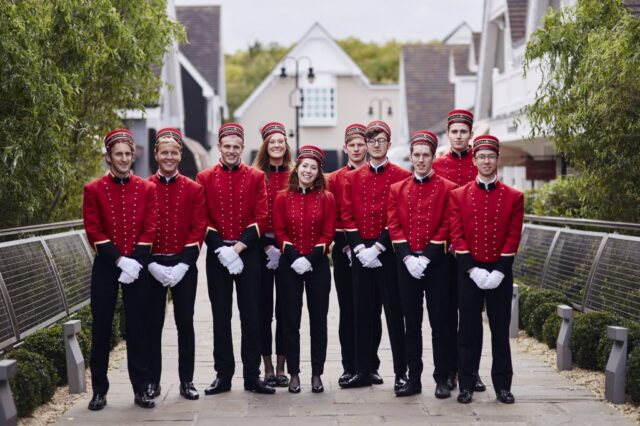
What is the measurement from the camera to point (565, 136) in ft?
38.7

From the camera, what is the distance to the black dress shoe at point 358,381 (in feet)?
29.9

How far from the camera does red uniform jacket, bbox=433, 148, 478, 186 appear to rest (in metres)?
9.06

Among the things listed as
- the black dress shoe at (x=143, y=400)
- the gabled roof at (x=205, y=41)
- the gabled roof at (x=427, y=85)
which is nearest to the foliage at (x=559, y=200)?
the black dress shoe at (x=143, y=400)

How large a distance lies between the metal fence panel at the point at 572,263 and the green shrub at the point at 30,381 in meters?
5.72

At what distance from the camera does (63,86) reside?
11469mm

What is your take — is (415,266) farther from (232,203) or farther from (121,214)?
(121,214)

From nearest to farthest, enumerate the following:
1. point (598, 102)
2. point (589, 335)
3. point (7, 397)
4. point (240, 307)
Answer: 1. point (7, 397)
2. point (240, 307)
3. point (589, 335)
4. point (598, 102)

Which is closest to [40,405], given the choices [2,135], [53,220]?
[2,135]

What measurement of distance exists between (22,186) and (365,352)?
3.97 m

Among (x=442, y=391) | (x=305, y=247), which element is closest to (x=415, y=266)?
(x=305, y=247)

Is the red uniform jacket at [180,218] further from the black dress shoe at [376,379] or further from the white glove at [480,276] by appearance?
the white glove at [480,276]

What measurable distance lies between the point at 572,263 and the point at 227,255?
16.5 ft

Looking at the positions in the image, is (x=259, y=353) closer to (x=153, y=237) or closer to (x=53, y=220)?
(x=153, y=237)

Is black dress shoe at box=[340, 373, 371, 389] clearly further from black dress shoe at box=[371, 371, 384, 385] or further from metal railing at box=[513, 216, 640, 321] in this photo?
metal railing at box=[513, 216, 640, 321]
